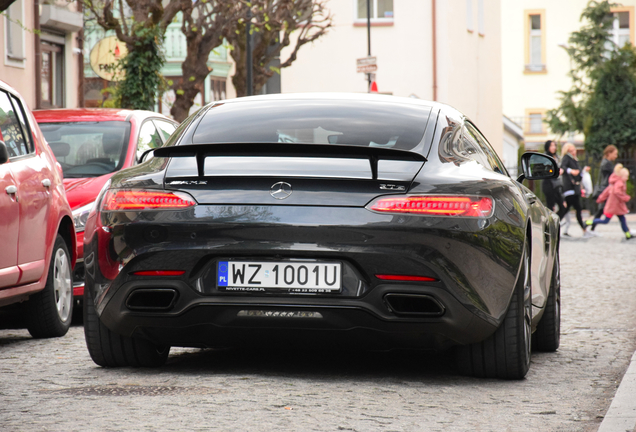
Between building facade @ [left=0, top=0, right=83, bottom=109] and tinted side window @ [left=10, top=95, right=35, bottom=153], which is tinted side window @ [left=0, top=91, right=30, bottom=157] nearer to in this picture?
tinted side window @ [left=10, top=95, right=35, bottom=153]

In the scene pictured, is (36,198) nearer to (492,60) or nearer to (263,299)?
(263,299)

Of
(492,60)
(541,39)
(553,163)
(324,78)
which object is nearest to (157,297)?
(553,163)

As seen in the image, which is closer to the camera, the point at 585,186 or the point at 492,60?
the point at 585,186

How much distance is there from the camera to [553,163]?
6996 millimetres

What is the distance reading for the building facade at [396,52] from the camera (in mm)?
36781

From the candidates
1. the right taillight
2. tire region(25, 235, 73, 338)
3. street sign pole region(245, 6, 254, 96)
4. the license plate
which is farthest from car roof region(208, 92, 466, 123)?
street sign pole region(245, 6, 254, 96)

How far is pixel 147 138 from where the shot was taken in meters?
9.63

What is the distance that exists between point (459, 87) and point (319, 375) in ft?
109

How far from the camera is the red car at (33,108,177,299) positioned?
28.5 ft

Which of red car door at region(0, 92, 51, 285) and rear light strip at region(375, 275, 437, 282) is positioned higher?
red car door at region(0, 92, 51, 285)

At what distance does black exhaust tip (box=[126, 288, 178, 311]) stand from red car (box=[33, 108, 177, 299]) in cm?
338

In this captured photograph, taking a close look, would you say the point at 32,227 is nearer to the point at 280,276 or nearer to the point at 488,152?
the point at 280,276

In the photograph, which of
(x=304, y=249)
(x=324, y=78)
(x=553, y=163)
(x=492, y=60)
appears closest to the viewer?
(x=304, y=249)

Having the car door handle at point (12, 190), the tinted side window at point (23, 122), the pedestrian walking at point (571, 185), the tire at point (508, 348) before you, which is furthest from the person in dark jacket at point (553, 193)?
the tire at point (508, 348)
